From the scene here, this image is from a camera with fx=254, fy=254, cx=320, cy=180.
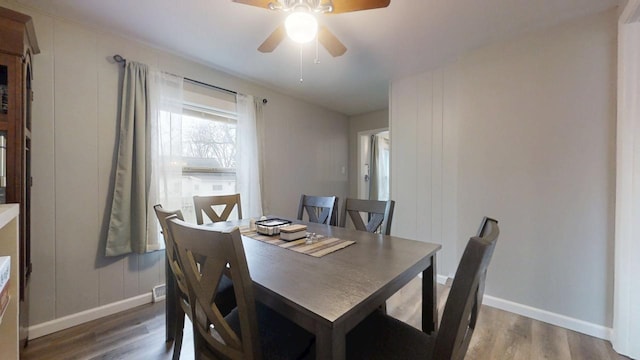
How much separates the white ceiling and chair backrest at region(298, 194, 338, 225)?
4.44 feet

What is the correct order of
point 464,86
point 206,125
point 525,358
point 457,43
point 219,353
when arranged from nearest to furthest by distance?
point 219,353, point 525,358, point 457,43, point 464,86, point 206,125

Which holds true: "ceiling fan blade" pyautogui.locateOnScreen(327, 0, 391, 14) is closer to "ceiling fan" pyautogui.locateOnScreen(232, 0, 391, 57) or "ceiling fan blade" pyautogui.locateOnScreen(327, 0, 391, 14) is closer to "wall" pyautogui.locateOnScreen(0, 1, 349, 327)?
"ceiling fan" pyautogui.locateOnScreen(232, 0, 391, 57)

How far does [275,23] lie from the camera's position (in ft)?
6.32

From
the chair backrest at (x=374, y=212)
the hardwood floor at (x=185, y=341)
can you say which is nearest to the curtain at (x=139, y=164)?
the hardwood floor at (x=185, y=341)

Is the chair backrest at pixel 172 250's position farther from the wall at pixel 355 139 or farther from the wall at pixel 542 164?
the wall at pixel 355 139

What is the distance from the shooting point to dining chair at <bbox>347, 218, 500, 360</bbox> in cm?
62

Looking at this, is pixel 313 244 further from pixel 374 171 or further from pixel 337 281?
pixel 374 171

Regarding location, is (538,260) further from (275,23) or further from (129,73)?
(129,73)

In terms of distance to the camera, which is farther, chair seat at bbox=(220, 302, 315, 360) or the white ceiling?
the white ceiling

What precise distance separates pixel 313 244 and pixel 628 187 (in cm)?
195

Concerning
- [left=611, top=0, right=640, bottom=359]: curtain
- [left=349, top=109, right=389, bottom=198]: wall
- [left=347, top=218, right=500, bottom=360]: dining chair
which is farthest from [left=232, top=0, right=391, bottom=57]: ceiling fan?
[left=349, top=109, right=389, bottom=198]: wall

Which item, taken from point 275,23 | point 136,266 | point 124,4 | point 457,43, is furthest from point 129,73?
point 457,43

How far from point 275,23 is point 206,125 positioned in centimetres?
130

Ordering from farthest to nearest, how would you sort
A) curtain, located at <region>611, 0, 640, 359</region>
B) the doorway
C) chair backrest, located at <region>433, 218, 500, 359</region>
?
→ the doorway < curtain, located at <region>611, 0, 640, 359</region> < chair backrest, located at <region>433, 218, 500, 359</region>
